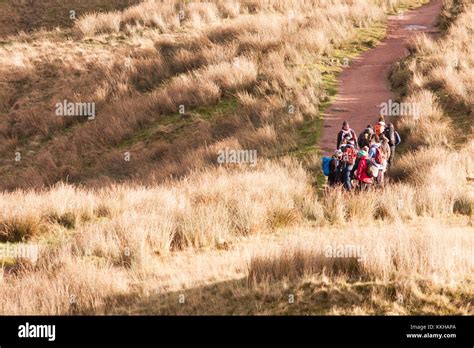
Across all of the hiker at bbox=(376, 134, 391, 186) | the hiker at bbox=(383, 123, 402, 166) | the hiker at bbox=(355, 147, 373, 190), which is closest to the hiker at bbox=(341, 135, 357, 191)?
the hiker at bbox=(355, 147, 373, 190)

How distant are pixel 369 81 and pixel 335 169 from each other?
8807 millimetres

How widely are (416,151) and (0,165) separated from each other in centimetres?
1258

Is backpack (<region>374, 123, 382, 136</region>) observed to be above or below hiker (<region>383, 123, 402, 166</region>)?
above

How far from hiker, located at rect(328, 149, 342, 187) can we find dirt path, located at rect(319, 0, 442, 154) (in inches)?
125

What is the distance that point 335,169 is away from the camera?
12.6 m

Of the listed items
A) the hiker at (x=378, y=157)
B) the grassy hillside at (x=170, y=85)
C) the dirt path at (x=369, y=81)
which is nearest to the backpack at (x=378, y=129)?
the hiker at (x=378, y=157)

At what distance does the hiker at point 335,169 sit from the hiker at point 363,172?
35 cm

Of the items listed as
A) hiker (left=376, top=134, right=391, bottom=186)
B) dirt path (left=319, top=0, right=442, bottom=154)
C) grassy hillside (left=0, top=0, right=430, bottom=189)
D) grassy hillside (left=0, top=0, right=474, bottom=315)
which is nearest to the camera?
grassy hillside (left=0, top=0, right=474, bottom=315)

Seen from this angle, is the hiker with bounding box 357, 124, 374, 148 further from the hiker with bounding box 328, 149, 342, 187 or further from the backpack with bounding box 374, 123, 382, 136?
the hiker with bounding box 328, 149, 342, 187

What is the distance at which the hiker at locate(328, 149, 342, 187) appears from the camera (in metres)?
12.5

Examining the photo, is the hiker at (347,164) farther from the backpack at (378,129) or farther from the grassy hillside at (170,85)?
the grassy hillside at (170,85)

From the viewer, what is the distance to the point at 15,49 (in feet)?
88.1

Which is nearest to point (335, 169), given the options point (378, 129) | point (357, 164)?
point (357, 164)

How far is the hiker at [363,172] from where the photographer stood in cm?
1230
